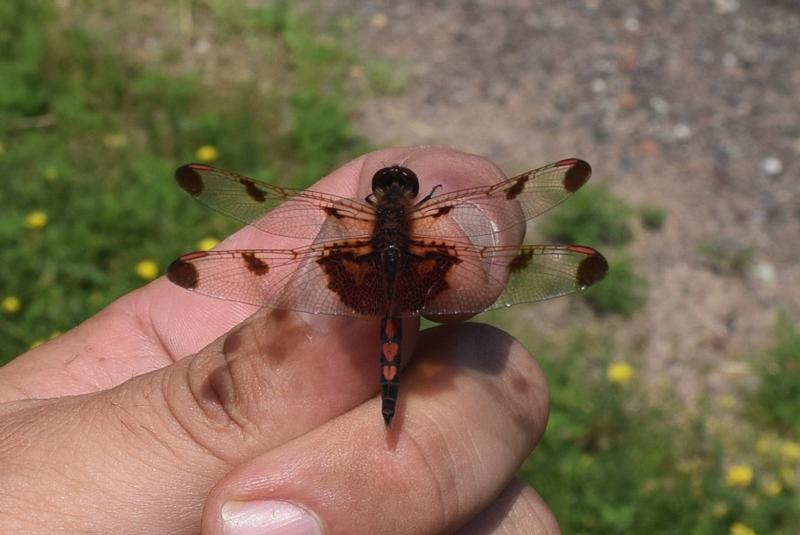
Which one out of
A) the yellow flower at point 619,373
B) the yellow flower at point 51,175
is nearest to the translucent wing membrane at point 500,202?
the yellow flower at point 619,373

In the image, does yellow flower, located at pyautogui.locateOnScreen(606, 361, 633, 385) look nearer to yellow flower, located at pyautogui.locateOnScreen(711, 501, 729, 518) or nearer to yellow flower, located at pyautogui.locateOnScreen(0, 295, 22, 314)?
yellow flower, located at pyautogui.locateOnScreen(711, 501, 729, 518)

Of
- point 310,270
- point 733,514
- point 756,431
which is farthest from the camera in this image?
point 756,431

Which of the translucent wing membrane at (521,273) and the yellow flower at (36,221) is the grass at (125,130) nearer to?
the yellow flower at (36,221)

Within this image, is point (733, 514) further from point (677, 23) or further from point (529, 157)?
point (677, 23)

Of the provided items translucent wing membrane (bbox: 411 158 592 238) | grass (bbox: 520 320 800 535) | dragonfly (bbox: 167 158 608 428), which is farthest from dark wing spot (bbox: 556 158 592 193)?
grass (bbox: 520 320 800 535)

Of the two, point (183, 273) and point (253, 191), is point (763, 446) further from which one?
point (183, 273)

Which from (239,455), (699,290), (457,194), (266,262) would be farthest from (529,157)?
(239,455)
